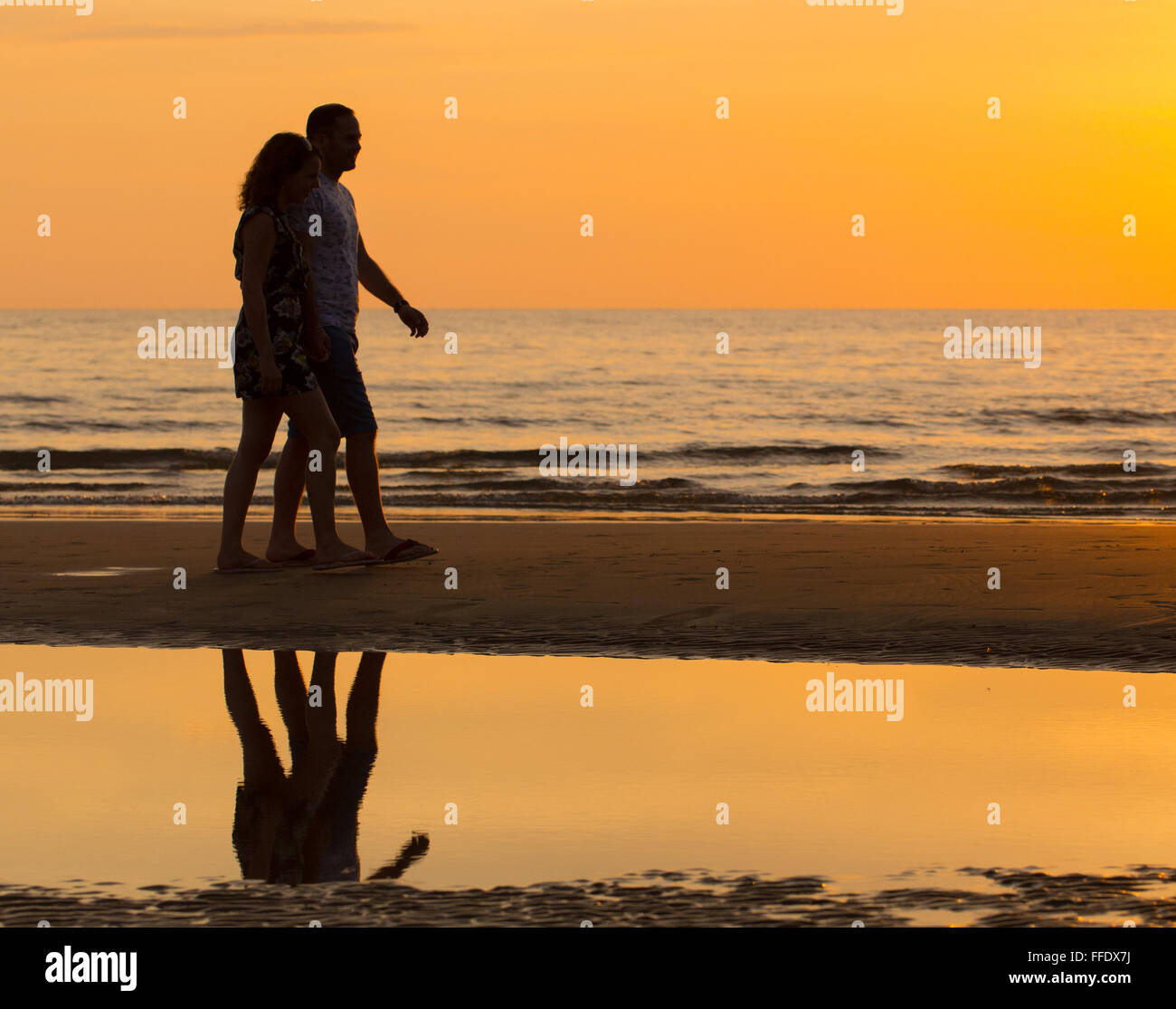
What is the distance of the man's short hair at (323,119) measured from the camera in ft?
25.3

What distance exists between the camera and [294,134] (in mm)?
7316

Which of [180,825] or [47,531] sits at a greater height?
[47,531]

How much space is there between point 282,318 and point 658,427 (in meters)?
24.5

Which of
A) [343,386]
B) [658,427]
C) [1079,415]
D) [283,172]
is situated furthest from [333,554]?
[1079,415]

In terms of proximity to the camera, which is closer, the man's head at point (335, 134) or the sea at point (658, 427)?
the man's head at point (335, 134)

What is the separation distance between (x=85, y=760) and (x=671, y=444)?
24499 millimetres

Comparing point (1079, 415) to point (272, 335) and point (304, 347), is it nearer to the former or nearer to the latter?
point (304, 347)

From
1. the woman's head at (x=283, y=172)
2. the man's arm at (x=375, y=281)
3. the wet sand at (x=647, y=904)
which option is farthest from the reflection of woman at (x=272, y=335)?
the wet sand at (x=647, y=904)

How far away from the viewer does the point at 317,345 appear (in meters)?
7.55

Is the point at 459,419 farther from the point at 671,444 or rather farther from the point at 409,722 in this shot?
the point at 409,722

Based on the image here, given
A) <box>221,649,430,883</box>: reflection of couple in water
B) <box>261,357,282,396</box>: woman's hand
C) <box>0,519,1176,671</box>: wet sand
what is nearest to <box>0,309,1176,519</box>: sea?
<box>0,519,1176,671</box>: wet sand

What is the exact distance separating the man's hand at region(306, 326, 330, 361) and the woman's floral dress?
0.19 feet

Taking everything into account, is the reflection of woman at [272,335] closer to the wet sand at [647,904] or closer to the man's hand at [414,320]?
the man's hand at [414,320]
